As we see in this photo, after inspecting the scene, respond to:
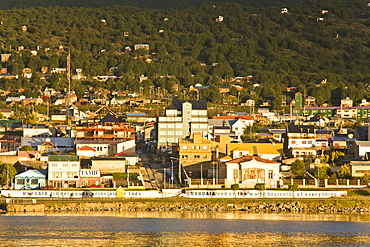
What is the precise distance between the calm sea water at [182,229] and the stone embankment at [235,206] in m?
2.19

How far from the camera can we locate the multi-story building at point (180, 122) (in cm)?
10233

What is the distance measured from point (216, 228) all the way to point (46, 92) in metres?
117

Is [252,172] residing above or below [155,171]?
below

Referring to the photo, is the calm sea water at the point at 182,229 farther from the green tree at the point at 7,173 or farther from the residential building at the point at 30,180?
the green tree at the point at 7,173

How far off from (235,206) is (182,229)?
42.7 ft

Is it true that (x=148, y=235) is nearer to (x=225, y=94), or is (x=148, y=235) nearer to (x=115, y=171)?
(x=115, y=171)

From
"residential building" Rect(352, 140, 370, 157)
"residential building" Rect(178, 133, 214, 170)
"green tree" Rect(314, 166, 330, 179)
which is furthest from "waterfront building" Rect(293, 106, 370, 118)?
"residential building" Rect(178, 133, 214, 170)

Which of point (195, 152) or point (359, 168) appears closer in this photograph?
point (359, 168)

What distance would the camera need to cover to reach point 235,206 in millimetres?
68875

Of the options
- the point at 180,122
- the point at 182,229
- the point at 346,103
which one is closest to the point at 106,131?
the point at 180,122

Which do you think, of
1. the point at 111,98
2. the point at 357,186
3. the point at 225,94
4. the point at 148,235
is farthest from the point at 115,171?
the point at 225,94

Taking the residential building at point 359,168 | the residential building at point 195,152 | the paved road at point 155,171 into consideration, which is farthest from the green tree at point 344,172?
the paved road at point 155,171

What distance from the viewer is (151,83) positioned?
179 metres

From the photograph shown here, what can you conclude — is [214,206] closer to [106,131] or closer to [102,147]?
[102,147]
